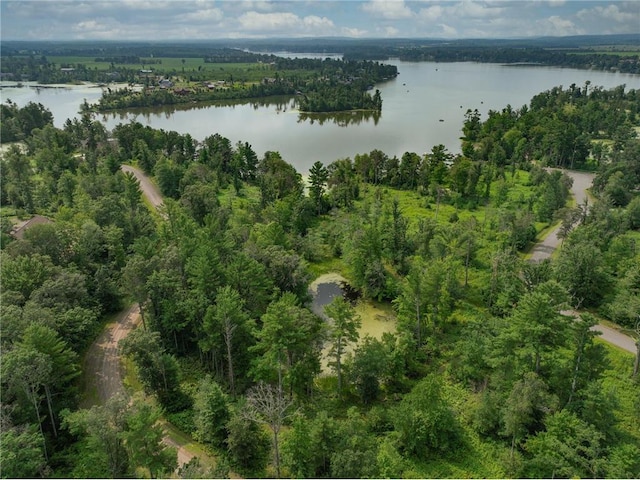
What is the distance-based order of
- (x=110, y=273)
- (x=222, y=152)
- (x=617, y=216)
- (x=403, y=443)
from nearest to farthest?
(x=403, y=443), (x=110, y=273), (x=617, y=216), (x=222, y=152)

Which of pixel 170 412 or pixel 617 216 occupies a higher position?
pixel 617 216

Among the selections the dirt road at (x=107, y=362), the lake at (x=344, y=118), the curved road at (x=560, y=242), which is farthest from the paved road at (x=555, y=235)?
the dirt road at (x=107, y=362)

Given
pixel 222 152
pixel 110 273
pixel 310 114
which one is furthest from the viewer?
pixel 310 114

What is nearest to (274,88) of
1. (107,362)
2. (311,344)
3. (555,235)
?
(555,235)

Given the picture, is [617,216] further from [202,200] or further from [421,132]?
[421,132]

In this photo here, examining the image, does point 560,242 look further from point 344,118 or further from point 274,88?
point 274,88

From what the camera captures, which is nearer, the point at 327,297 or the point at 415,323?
the point at 415,323

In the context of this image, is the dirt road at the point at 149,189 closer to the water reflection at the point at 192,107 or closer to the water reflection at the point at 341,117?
the water reflection at the point at 192,107

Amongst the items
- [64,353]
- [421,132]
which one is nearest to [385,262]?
[64,353]

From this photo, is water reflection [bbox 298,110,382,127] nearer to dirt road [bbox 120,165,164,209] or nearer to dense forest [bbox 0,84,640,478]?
dirt road [bbox 120,165,164,209]
